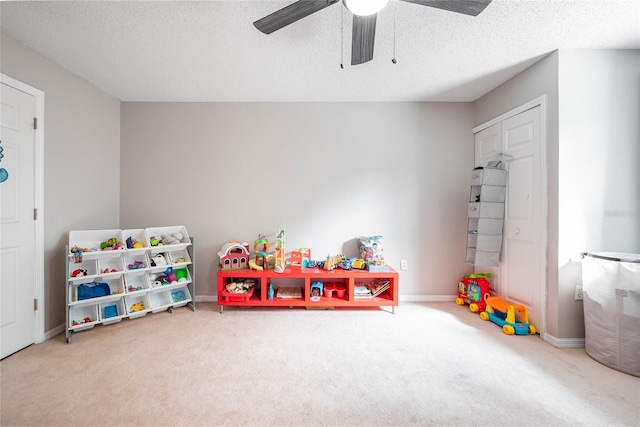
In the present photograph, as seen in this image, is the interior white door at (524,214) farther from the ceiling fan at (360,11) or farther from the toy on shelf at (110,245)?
the toy on shelf at (110,245)

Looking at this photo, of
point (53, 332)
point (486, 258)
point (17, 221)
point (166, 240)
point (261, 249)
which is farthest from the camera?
point (261, 249)

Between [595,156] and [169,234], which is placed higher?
[595,156]

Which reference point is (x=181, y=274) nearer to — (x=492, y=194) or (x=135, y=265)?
(x=135, y=265)

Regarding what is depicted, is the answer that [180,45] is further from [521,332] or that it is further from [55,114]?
[521,332]

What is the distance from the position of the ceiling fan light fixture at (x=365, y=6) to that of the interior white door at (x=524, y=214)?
1.91m

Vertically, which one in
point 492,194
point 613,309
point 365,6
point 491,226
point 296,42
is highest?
point 296,42

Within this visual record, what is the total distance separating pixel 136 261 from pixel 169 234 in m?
0.42

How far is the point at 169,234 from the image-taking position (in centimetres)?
291

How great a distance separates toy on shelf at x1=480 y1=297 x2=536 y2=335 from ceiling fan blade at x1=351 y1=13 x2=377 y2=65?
8.41 ft

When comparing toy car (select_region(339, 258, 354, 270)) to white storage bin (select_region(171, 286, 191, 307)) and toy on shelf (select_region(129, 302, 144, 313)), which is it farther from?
toy on shelf (select_region(129, 302, 144, 313))

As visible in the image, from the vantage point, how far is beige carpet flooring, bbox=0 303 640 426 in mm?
1383

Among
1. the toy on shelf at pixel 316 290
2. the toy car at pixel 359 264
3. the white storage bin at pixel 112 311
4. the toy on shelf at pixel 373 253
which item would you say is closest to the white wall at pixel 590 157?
the toy on shelf at pixel 373 253

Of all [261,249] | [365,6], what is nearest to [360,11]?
[365,6]

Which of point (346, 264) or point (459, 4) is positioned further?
point (346, 264)
